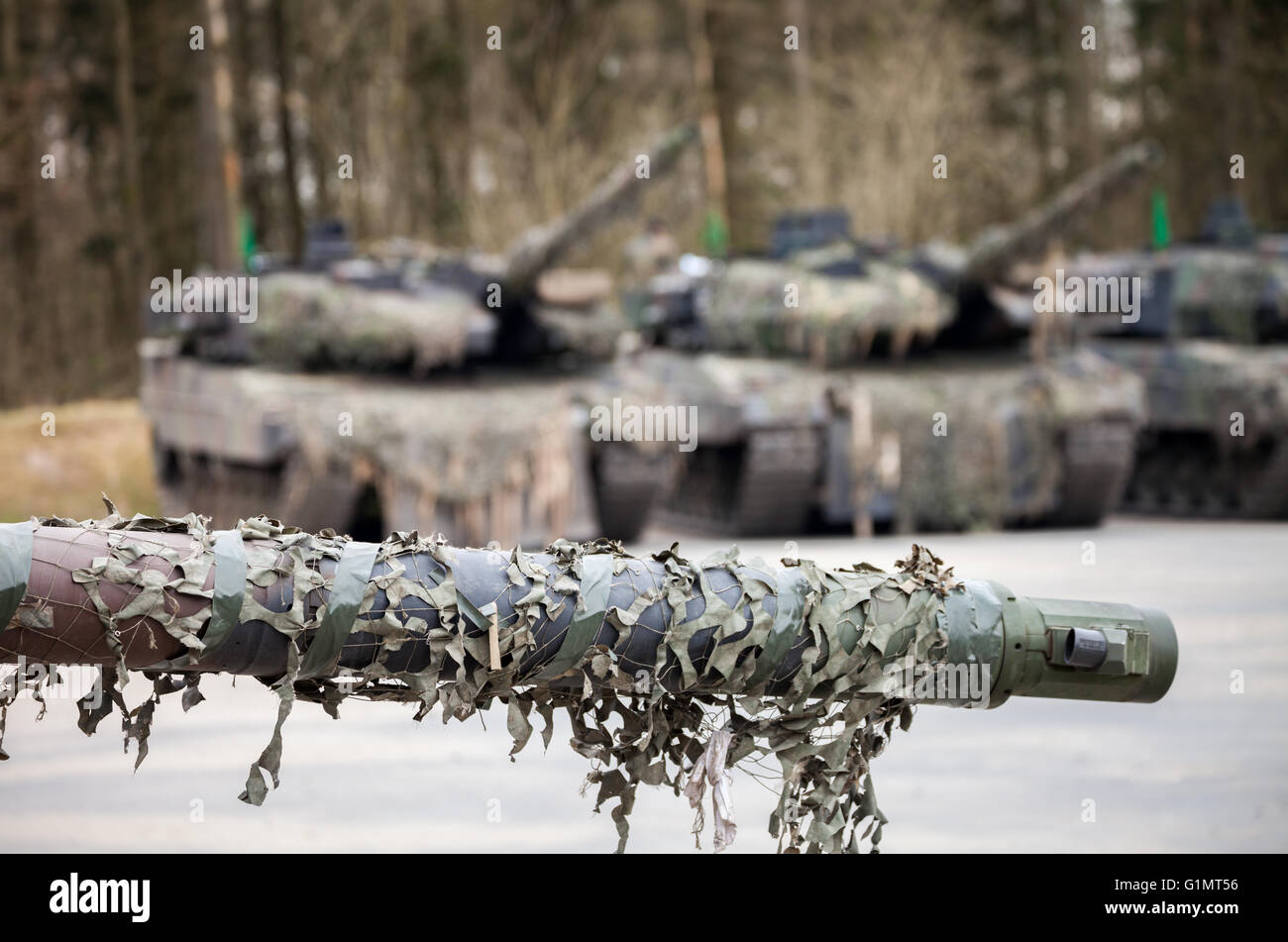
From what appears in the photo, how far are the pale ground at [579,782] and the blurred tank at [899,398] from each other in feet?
15.3

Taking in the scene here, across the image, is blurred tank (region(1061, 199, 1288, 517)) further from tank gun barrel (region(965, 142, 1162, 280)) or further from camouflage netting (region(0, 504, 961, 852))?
camouflage netting (region(0, 504, 961, 852))

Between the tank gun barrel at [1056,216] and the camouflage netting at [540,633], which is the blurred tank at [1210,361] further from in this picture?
the camouflage netting at [540,633]

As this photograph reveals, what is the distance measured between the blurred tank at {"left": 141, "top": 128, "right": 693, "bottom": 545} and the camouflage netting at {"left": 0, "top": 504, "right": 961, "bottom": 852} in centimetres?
913

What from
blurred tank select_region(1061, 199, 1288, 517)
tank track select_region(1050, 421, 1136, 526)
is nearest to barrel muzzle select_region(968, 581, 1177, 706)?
tank track select_region(1050, 421, 1136, 526)

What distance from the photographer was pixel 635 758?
9.53ft

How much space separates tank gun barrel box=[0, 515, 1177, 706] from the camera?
247 cm

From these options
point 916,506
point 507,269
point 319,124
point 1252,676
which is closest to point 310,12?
point 319,124

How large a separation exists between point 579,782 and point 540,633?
12.1ft

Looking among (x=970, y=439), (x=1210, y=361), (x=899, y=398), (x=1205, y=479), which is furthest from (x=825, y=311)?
(x=1205, y=479)

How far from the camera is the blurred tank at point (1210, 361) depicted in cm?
1448

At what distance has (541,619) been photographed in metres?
2.62

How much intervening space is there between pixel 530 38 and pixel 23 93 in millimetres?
7155

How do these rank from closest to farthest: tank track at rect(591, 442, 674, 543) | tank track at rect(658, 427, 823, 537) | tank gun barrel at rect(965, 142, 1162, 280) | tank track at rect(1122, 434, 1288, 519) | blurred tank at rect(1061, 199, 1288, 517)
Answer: tank gun barrel at rect(965, 142, 1162, 280) → tank track at rect(591, 442, 674, 543) → tank track at rect(658, 427, 823, 537) → blurred tank at rect(1061, 199, 1288, 517) → tank track at rect(1122, 434, 1288, 519)

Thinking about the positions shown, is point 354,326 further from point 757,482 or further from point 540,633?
point 540,633
